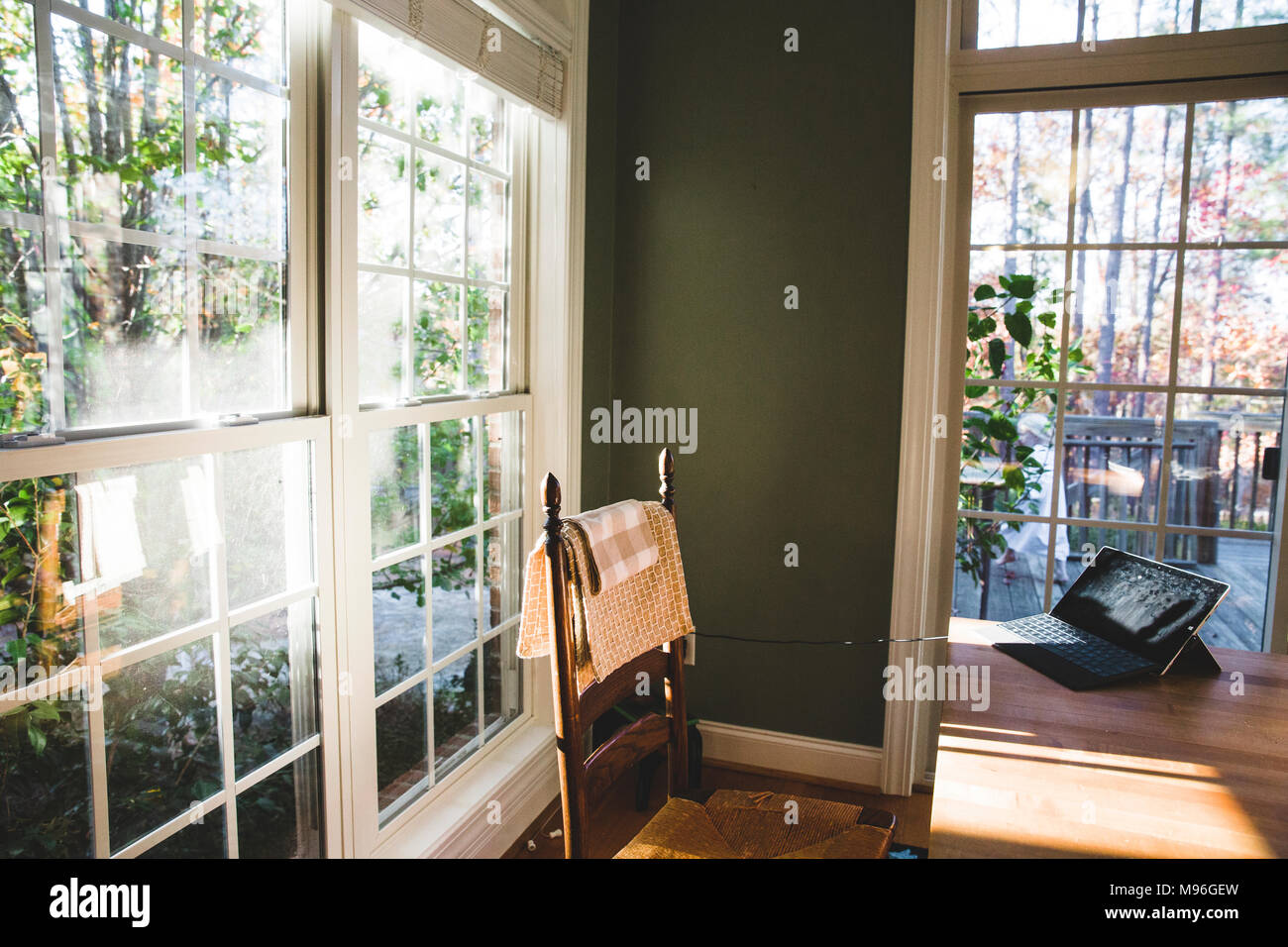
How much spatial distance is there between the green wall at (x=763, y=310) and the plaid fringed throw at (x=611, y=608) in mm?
1175

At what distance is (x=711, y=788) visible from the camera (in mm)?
2857

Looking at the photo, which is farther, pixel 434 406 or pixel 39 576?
pixel 434 406

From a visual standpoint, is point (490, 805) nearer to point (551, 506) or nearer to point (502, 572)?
point (502, 572)

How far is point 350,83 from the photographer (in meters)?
1.75

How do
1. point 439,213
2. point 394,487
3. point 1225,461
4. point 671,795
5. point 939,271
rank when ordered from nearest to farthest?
point 671,795, point 394,487, point 439,213, point 1225,461, point 939,271

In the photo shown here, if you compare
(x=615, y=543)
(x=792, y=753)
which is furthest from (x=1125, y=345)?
(x=615, y=543)

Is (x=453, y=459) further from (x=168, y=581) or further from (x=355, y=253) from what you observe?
(x=168, y=581)

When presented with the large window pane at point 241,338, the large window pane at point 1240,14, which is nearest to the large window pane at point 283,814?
the large window pane at point 241,338

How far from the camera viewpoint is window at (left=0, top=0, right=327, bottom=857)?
1.19m

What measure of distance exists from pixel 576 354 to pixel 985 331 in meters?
1.36

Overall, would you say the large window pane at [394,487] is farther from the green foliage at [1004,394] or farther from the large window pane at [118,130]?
the green foliage at [1004,394]

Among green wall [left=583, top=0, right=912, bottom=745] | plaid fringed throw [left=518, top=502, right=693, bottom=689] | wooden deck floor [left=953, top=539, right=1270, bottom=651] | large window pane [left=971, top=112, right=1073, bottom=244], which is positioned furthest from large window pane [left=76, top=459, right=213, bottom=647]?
wooden deck floor [left=953, top=539, right=1270, bottom=651]

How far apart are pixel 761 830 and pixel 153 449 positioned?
127 centimetres
